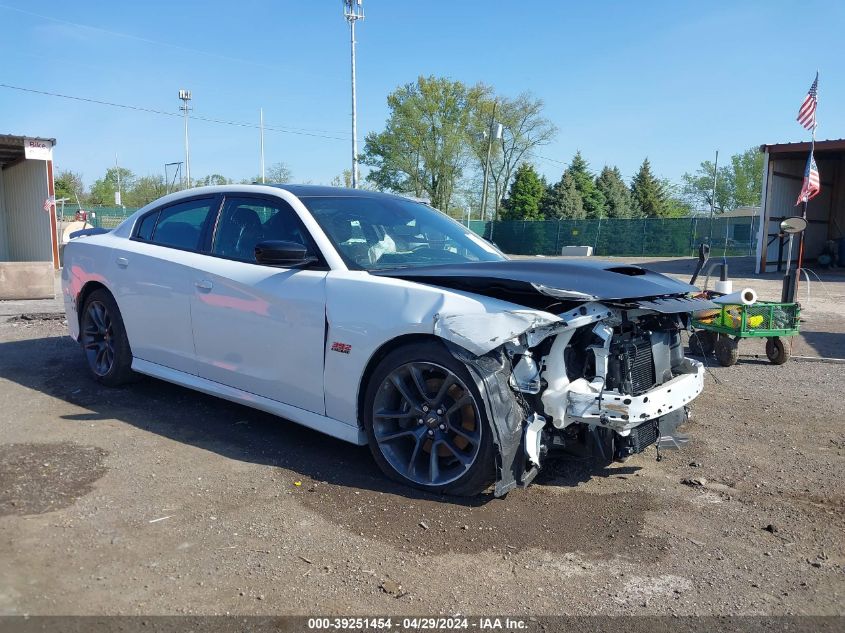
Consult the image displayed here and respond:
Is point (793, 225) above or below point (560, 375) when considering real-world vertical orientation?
above

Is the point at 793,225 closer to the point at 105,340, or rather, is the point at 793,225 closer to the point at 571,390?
the point at 571,390

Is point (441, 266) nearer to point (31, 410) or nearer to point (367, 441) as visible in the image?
point (367, 441)

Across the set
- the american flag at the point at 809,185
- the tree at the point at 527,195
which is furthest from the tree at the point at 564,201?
the american flag at the point at 809,185

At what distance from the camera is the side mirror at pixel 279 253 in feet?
13.1

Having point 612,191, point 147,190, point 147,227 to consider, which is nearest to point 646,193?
point 612,191

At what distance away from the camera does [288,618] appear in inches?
103

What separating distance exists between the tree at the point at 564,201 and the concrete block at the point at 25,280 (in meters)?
44.6

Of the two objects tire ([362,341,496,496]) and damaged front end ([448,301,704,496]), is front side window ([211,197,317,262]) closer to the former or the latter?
tire ([362,341,496,496])

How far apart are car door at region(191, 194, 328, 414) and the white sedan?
1 cm

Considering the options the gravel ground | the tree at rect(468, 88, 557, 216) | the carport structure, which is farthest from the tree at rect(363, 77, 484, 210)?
the gravel ground

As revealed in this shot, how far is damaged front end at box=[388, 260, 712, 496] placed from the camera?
3434 millimetres

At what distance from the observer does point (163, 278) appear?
5016 mm

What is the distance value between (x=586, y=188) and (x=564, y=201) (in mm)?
3743

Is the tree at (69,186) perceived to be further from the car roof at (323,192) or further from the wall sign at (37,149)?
the car roof at (323,192)
